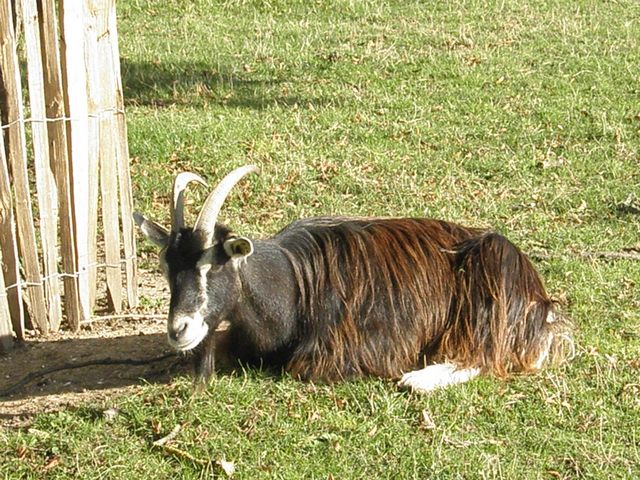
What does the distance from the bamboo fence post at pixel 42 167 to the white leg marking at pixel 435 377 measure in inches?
89.8

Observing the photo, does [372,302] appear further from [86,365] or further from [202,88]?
[202,88]

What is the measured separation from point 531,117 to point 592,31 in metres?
3.10

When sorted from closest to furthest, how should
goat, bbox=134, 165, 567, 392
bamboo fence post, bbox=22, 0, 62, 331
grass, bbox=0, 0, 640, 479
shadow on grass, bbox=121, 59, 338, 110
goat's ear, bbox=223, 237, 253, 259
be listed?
grass, bbox=0, 0, 640, 479, goat's ear, bbox=223, 237, 253, 259, goat, bbox=134, 165, 567, 392, bamboo fence post, bbox=22, 0, 62, 331, shadow on grass, bbox=121, 59, 338, 110

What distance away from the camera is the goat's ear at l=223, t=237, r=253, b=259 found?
20.0 feet

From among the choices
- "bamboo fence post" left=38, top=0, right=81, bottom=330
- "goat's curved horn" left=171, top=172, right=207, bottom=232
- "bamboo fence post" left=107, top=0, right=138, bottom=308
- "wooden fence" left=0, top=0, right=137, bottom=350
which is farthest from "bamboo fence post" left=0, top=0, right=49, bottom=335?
"goat's curved horn" left=171, top=172, right=207, bottom=232

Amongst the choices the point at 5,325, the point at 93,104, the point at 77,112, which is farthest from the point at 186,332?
the point at 93,104

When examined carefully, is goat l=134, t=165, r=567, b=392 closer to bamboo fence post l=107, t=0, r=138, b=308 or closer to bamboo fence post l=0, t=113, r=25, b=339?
bamboo fence post l=0, t=113, r=25, b=339

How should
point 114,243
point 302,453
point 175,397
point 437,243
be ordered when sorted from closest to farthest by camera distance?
point 302,453 → point 175,397 → point 437,243 → point 114,243

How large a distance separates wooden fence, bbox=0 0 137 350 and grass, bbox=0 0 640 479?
128cm

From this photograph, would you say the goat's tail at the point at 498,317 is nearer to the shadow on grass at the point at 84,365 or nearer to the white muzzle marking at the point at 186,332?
the white muzzle marking at the point at 186,332

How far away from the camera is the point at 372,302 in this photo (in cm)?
664

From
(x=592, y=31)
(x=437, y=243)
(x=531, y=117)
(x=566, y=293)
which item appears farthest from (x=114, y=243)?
(x=592, y=31)

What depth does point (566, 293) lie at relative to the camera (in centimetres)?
766

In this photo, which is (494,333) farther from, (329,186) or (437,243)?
(329,186)
